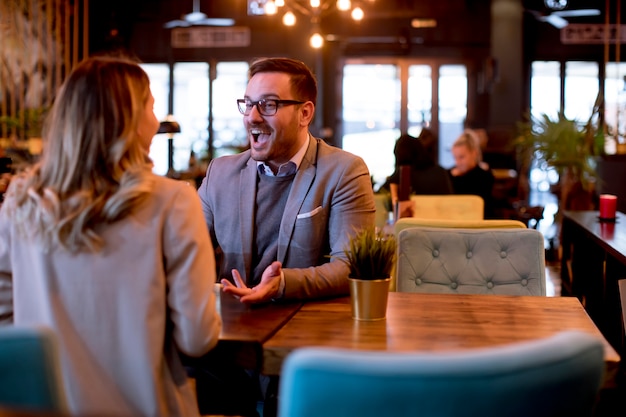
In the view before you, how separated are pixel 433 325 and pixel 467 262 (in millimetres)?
985

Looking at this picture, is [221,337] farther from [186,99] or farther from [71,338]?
[186,99]

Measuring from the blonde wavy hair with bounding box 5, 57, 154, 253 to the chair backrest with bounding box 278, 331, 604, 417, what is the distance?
664 mm

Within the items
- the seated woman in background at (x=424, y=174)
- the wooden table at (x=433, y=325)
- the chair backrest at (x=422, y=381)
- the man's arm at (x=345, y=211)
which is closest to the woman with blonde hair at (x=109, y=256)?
the wooden table at (x=433, y=325)

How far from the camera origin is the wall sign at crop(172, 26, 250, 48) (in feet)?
46.4

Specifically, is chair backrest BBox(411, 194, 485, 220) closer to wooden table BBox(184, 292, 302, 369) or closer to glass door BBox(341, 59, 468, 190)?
wooden table BBox(184, 292, 302, 369)

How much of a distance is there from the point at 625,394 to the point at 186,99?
11.9 meters

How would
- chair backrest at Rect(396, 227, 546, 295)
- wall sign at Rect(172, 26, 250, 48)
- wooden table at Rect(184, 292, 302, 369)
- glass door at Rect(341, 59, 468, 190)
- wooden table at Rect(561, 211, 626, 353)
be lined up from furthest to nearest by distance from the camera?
wall sign at Rect(172, 26, 250, 48) → glass door at Rect(341, 59, 468, 190) → wooden table at Rect(561, 211, 626, 353) → chair backrest at Rect(396, 227, 546, 295) → wooden table at Rect(184, 292, 302, 369)

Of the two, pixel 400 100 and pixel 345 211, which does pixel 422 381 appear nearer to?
pixel 345 211

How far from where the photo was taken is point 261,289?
223cm

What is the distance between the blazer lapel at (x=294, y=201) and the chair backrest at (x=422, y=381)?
1.40 metres

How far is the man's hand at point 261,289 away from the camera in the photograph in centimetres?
221

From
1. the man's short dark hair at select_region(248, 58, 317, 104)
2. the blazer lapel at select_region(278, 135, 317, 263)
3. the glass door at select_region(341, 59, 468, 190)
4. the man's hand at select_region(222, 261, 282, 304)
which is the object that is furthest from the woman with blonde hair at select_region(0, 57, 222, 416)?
the glass door at select_region(341, 59, 468, 190)

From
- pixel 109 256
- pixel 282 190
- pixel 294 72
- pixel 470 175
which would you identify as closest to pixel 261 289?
pixel 282 190

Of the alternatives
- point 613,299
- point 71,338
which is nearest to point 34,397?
point 71,338
